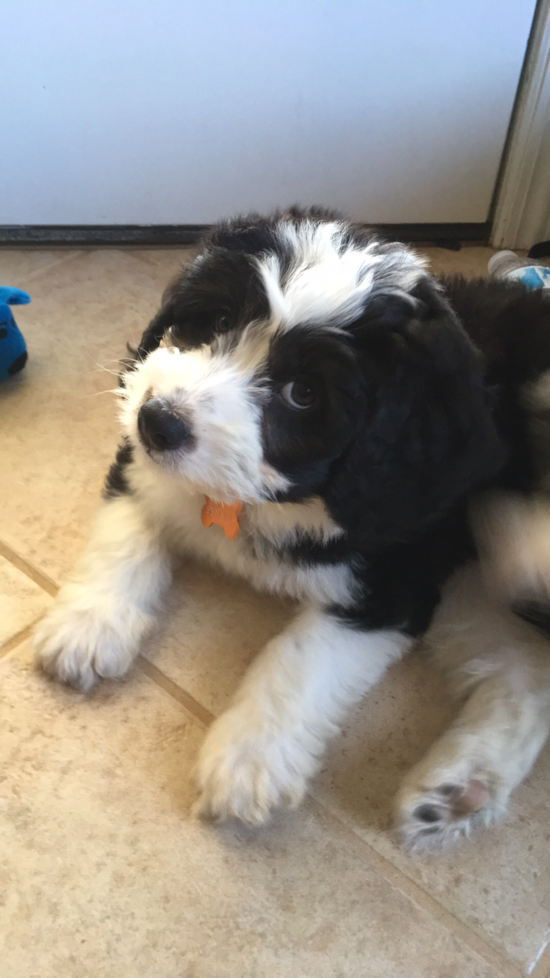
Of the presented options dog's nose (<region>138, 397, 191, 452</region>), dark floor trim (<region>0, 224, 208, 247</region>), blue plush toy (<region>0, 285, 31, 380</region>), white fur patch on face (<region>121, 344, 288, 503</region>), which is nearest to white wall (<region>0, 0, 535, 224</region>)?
dark floor trim (<region>0, 224, 208, 247</region>)

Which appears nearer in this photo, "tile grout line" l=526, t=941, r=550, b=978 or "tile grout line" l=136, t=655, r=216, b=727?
"tile grout line" l=526, t=941, r=550, b=978

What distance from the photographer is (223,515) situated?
1.24 meters

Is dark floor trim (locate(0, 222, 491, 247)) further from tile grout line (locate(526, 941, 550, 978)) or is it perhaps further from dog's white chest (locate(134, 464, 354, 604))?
tile grout line (locate(526, 941, 550, 978))

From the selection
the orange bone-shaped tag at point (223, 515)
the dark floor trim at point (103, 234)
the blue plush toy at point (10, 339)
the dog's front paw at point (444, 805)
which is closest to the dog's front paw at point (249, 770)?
the dog's front paw at point (444, 805)

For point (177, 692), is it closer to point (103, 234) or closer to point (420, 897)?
point (420, 897)

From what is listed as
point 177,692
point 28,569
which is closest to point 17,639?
point 28,569

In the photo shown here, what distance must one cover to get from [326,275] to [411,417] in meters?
0.24

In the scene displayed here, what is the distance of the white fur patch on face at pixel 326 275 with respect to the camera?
1051 millimetres

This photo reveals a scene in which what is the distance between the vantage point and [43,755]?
126cm

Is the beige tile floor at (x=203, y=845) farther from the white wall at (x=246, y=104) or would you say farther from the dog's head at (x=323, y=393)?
the white wall at (x=246, y=104)

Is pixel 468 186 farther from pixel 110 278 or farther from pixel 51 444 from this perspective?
pixel 51 444

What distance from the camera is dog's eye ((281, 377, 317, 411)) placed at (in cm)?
108

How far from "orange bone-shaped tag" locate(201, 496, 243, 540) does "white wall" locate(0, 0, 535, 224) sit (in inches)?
51.6

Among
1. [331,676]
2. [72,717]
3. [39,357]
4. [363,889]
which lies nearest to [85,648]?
[72,717]
